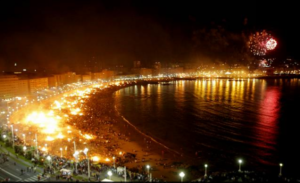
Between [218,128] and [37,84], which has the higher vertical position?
[37,84]

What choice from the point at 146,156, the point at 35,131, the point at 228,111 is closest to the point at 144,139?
the point at 146,156

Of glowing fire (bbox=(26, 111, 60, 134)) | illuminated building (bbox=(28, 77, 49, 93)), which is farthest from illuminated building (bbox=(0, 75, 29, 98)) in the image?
glowing fire (bbox=(26, 111, 60, 134))

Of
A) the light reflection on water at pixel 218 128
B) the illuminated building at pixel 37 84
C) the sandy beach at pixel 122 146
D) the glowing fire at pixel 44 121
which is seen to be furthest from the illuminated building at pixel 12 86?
the light reflection on water at pixel 218 128

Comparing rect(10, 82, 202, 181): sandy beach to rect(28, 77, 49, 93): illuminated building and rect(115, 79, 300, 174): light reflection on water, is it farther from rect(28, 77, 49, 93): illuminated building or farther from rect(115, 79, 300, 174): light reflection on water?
rect(28, 77, 49, 93): illuminated building

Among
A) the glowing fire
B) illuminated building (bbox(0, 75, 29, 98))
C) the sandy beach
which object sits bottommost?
the sandy beach

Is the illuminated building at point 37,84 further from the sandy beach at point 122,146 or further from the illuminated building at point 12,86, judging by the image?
the sandy beach at point 122,146

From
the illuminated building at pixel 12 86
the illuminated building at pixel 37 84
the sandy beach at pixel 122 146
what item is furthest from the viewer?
the illuminated building at pixel 37 84

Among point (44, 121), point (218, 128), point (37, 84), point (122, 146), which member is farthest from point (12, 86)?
point (218, 128)

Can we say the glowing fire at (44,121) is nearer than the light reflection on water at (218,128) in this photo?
No

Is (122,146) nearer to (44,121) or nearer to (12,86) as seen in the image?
(44,121)

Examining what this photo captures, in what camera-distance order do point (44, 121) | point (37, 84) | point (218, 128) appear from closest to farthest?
point (218, 128)
point (44, 121)
point (37, 84)

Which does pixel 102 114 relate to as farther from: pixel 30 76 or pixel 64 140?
pixel 30 76

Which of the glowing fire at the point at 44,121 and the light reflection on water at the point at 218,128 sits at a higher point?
the glowing fire at the point at 44,121
